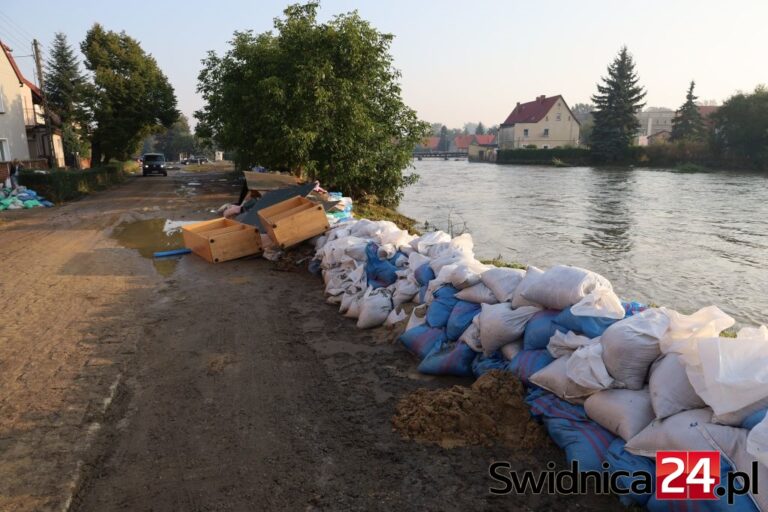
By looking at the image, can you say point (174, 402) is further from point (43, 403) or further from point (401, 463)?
point (401, 463)

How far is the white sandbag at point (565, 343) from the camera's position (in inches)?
127

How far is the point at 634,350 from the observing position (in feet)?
9.34

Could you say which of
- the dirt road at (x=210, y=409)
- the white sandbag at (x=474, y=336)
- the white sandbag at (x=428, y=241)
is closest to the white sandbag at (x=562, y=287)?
the white sandbag at (x=474, y=336)

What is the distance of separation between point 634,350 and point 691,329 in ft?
1.04

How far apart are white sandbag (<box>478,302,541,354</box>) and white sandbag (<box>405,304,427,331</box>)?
84 centimetres

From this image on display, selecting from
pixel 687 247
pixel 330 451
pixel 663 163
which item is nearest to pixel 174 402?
pixel 330 451

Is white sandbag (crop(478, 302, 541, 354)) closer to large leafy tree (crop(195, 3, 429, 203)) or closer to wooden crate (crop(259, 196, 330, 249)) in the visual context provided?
wooden crate (crop(259, 196, 330, 249))

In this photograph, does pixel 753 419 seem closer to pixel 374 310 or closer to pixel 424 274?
pixel 424 274

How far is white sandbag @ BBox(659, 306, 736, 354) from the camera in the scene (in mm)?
2785

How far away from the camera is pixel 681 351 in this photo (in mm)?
2738

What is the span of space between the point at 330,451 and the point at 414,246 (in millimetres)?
3315

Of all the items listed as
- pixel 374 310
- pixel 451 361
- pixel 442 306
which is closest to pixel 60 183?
pixel 374 310

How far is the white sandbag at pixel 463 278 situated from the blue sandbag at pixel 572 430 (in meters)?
1.28

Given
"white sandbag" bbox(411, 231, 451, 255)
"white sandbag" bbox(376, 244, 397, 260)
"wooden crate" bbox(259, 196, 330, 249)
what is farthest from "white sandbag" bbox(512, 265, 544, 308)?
"wooden crate" bbox(259, 196, 330, 249)
